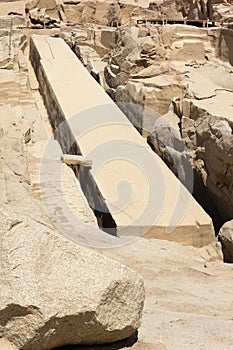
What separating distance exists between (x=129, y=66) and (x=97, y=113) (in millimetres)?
1854

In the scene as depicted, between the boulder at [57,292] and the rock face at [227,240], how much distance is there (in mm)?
2860

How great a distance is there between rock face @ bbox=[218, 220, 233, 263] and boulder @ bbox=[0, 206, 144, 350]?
2860 mm

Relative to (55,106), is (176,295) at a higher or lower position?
higher

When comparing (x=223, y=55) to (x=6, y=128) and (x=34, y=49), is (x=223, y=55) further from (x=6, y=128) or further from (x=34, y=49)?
(x=6, y=128)

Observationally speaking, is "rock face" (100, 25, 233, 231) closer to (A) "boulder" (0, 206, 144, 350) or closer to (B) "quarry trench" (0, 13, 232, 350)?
(B) "quarry trench" (0, 13, 232, 350)

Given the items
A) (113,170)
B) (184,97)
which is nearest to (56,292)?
(113,170)

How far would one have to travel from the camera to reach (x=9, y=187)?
528 centimetres

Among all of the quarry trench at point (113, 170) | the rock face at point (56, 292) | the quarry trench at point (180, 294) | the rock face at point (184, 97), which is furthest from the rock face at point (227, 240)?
the rock face at point (56, 292)

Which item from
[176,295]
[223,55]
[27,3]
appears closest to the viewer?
A: [176,295]

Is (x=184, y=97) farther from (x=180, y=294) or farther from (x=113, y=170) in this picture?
(x=180, y=294)

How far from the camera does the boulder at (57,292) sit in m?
2.40

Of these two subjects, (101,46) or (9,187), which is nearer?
(9,187)

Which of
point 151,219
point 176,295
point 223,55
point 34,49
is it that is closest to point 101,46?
point 34,49

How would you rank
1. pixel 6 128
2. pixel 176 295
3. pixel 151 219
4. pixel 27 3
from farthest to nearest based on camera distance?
1. pixel 27 3
2. pixel 6 128
3. pixel 151 219
4. pixel 176 295
